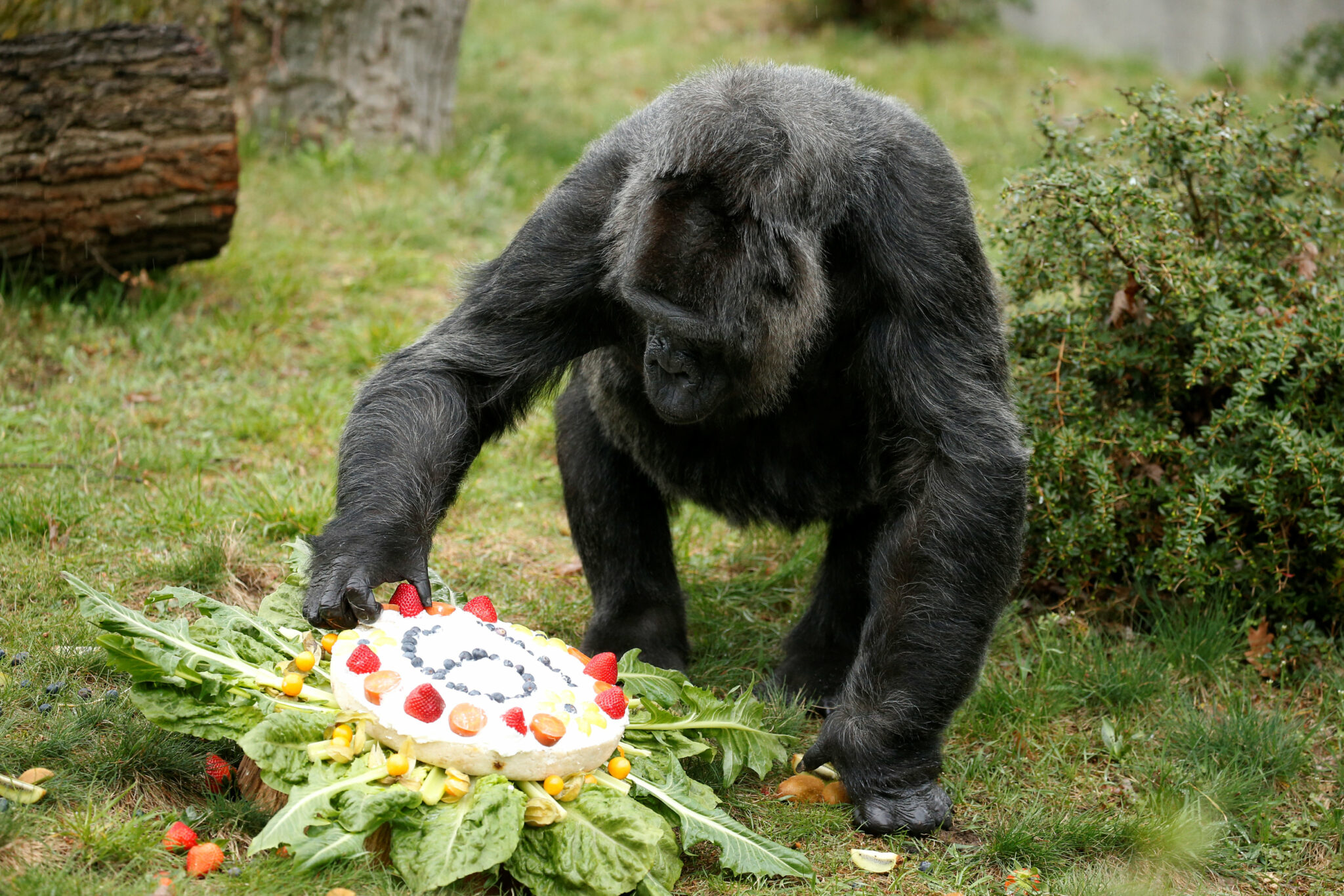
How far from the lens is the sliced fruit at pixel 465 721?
11.0ft

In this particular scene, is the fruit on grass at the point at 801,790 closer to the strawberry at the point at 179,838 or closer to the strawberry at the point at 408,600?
the strawberry at the point at 408,600

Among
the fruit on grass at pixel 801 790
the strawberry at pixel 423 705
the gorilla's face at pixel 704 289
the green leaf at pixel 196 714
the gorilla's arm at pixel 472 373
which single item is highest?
the gorilla's face at pixel 704 289

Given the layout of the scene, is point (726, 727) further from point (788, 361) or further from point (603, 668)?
point (788, 361)

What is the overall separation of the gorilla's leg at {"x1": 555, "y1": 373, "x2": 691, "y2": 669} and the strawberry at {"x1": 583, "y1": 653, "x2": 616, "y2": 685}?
1.05 metres

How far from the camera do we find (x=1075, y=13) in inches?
613

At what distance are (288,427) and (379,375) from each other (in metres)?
2.43

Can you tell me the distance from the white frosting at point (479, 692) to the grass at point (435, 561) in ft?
1.24

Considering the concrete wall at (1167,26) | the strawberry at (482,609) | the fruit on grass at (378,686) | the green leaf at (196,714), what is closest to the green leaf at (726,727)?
the strawberry at (482,609)

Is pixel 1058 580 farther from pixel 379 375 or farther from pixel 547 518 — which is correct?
pixel 379 375

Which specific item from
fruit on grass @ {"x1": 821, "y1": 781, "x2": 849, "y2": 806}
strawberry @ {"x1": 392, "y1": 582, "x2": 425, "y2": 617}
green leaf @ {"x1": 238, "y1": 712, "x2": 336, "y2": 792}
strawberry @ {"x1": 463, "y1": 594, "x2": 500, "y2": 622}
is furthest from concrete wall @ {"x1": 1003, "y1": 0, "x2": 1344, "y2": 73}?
green leaf @ {"x1": 238, "y1": 712, "x2": 336, "y2": 792}

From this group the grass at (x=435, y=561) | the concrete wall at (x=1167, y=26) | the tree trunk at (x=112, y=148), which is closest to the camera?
the grass at (x=435, y=561)

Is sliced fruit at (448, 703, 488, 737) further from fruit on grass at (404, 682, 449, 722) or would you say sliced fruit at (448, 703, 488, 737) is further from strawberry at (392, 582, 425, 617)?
strawberry at (392, 582, 425, 617)

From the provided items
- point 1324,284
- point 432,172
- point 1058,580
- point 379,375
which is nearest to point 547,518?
point 379,375

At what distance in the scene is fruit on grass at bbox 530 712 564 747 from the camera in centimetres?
338
